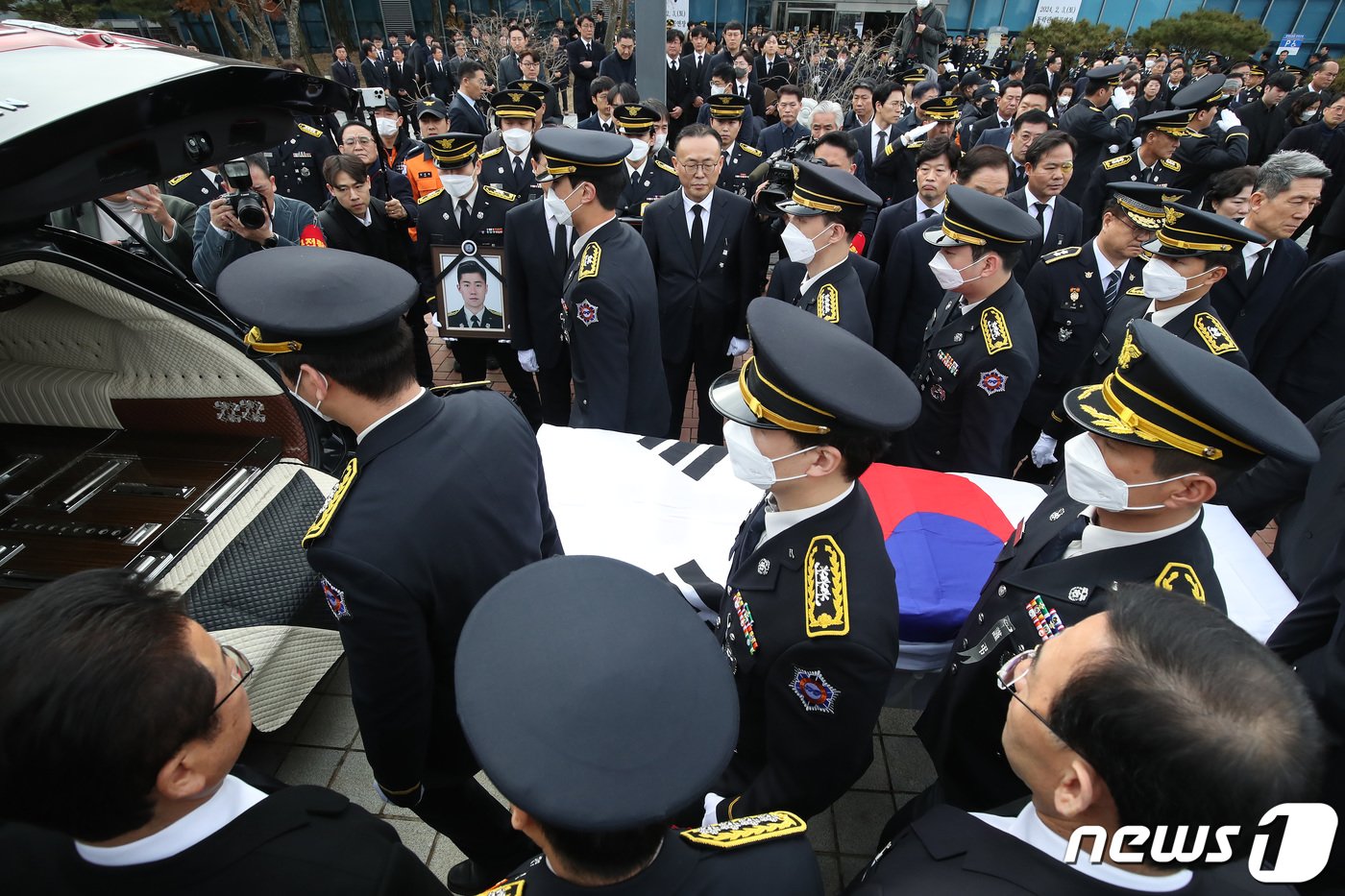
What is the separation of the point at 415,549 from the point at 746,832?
114cm

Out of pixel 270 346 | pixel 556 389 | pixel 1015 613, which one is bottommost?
pixel 556 389

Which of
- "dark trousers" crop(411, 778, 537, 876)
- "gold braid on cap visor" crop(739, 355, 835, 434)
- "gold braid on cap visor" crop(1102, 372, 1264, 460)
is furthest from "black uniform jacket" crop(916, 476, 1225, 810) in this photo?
"dark trousers" crop(411, 778, 537, 876)

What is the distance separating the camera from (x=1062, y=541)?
2.19m

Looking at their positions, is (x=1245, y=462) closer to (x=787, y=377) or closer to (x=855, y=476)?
(x=855, y=476)

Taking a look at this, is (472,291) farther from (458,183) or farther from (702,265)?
(702,265)

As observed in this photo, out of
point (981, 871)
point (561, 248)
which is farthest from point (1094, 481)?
point (561, 248)

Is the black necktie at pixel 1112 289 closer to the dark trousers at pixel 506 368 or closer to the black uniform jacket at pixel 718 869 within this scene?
the dark trousers at pixel 506 368

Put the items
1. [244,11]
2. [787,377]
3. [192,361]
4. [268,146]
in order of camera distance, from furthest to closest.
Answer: [244,11] < [192,361] < [268,146] < [787,377]

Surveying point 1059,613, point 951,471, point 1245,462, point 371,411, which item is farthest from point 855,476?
point 951,471

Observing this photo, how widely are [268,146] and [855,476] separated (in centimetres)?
270

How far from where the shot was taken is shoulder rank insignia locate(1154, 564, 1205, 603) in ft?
6.15

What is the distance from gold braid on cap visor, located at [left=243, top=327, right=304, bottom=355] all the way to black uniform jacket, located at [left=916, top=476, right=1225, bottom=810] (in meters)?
2.24

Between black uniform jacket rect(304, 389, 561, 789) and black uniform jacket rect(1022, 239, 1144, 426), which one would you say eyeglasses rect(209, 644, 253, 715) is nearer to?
black uniform jacket rect(304, 389, 561, 789)

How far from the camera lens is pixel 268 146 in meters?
2.81
